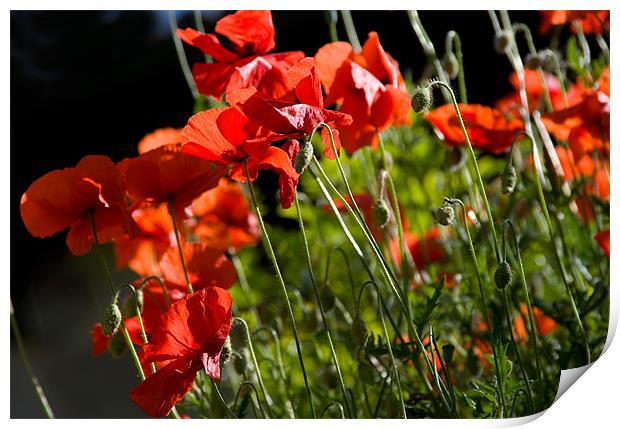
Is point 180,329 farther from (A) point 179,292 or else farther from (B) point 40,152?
(B) point 40,152

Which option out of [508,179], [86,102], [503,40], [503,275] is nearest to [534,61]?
[503,40]

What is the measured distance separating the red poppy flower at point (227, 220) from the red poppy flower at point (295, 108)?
1.34ft

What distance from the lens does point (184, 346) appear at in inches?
30.6

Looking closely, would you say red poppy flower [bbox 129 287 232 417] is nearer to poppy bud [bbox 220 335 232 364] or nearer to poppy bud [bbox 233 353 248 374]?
poppy bud [bbox 220 335 232 364]

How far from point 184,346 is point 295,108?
0.23 m

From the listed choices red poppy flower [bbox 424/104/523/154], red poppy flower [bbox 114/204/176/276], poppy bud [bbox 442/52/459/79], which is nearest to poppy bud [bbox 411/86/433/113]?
red poppy flower [bbox 424/104/523/154]

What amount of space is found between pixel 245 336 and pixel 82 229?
0.20 m

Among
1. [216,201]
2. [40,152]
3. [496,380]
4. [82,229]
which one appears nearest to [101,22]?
[40,152]

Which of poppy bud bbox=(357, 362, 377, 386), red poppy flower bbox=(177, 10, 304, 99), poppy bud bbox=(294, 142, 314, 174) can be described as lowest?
poppy bud bbox=(357, 362, 377, 386)

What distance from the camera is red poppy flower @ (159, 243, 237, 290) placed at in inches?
37.5

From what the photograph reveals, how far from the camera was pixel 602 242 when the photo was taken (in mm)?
1008

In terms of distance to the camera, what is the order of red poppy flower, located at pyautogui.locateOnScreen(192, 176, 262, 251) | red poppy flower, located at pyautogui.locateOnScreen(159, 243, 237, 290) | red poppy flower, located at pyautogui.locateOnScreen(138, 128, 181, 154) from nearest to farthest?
red poppy flower, located at pyautogui.locateOnScreen(159, 243, 237, 290), red poppy flower, located at pyautogui.locateOnScreen(138, 128, 181, 154), red poppy flower, located at pyautogui.locateOnScreen(192, 176, 262, 251)

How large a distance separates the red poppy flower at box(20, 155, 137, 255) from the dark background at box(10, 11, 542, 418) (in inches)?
20.6

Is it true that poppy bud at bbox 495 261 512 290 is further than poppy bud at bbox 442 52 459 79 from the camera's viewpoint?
No
